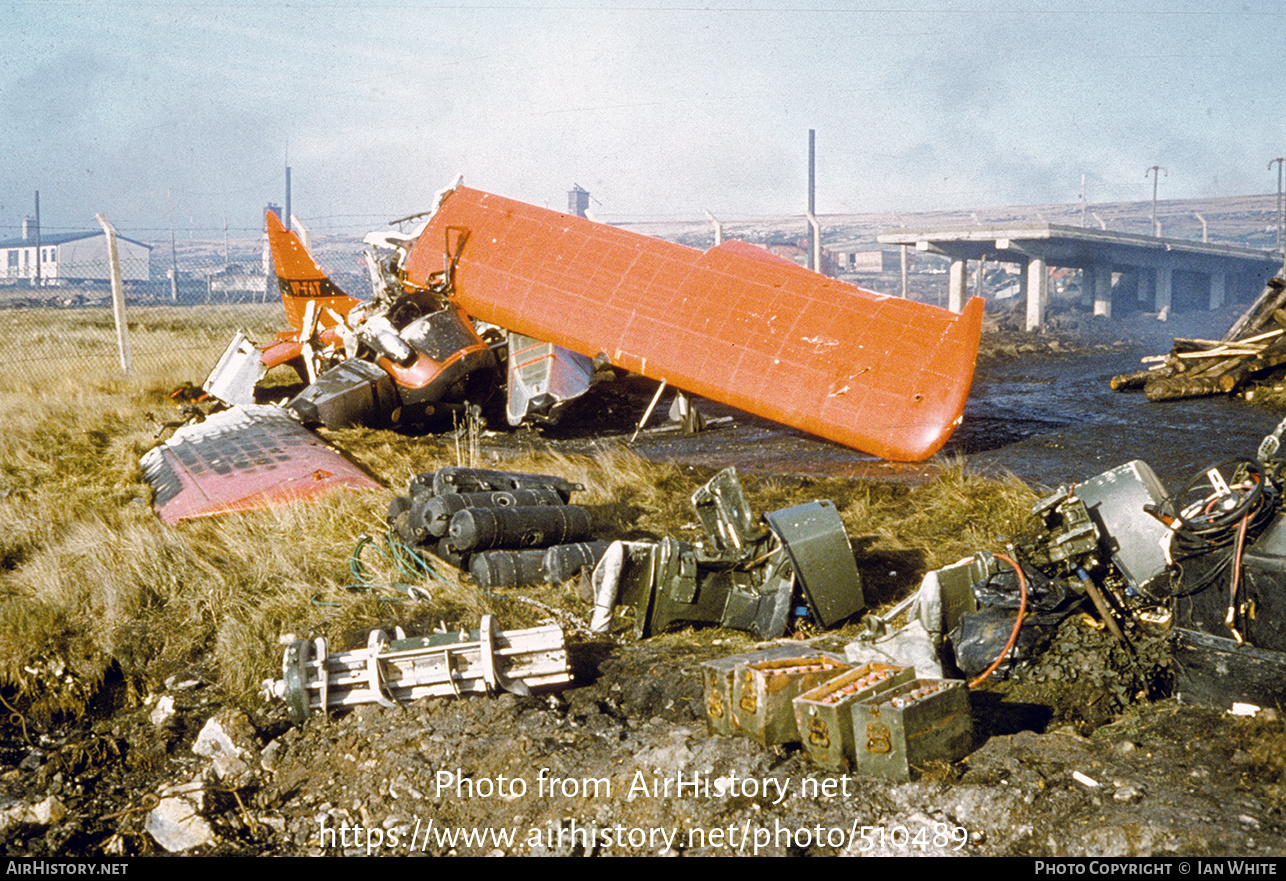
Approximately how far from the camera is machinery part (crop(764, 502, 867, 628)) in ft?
14.1

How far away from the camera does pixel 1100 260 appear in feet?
88.8

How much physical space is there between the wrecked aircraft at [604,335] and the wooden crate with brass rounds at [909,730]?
4605 mm

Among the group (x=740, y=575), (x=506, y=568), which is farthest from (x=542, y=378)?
(x=740, y=575)

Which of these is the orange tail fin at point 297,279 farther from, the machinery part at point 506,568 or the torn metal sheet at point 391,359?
the machinery part at point 506,568

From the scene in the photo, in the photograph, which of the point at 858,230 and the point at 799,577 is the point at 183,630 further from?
the point at 858,230

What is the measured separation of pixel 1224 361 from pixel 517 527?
29.1ft

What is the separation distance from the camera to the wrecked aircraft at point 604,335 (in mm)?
7707

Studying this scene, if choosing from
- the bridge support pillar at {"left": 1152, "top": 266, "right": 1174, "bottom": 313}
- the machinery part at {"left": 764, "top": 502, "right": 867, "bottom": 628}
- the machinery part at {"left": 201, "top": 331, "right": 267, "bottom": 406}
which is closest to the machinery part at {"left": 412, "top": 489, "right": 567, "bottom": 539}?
the machinery part at {"left": 764, "top": 502, "right": 867, "bottom": 628}

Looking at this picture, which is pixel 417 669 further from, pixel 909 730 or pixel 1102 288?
pixel 1102 288

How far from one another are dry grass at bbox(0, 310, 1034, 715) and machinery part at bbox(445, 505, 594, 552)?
254 millimetres

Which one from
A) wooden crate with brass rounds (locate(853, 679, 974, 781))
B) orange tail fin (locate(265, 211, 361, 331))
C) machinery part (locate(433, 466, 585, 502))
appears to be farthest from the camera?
orange tail fin (locate(265, 211, 361, 331))

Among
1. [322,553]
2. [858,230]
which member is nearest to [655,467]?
[322,553]

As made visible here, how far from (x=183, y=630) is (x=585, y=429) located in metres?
5.32

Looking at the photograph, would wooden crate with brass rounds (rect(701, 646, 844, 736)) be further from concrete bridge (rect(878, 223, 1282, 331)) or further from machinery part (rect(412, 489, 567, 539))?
concrete bridge (rect(878, 223, 1282, 331))
